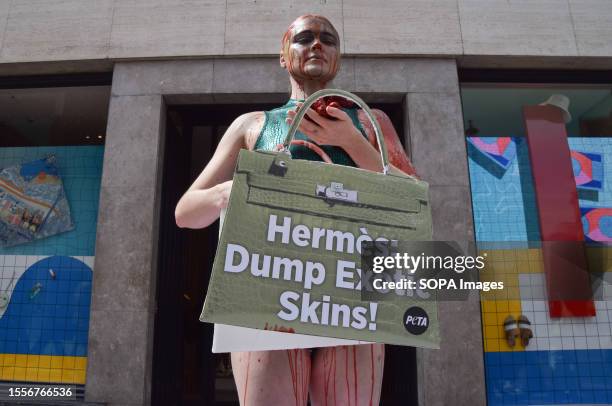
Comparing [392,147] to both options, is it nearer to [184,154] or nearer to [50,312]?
[184,154]

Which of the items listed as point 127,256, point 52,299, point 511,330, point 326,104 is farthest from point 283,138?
point 52,299

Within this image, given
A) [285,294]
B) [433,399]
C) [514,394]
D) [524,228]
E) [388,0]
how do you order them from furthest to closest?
[388,0] → [524,228] → [514,394] → [433,399] → [285,294]

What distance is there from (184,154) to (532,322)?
453 cm

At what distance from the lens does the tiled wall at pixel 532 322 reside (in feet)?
15.9

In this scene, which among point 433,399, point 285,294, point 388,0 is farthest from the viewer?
point 388,0

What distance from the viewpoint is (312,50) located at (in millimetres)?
2152

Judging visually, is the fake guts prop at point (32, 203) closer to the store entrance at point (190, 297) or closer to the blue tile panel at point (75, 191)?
the blue tile panel at point (75, 191)

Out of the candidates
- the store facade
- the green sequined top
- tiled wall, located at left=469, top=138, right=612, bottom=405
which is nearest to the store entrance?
the store facade

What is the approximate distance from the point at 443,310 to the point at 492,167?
6.08 feet

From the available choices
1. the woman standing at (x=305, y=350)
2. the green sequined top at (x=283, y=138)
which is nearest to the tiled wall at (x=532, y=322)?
the woman standing at (x=305, y=350)

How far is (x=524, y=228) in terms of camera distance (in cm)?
524

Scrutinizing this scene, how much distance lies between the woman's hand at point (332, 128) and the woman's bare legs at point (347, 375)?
770 millimetres

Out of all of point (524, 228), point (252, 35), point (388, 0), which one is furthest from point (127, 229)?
point (524, 228)

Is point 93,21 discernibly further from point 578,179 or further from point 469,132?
point 578,179
